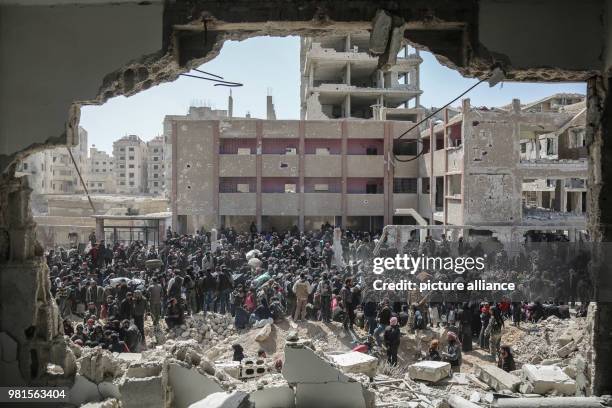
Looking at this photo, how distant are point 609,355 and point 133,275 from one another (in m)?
12.8

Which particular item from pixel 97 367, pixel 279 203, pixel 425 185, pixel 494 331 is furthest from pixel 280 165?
pixel 97 367

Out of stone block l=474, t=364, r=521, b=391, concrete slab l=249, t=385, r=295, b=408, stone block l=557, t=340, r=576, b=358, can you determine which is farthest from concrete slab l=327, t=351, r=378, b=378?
stone block l=557, t=340, r=576, b=358

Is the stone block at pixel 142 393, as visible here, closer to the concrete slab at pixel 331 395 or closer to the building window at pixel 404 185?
the concrete slab at pixel 331 395

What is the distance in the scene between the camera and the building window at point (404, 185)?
92.3 ft

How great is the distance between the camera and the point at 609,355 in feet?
15.1

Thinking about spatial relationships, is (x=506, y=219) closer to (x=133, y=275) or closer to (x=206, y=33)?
(x=133, y=275)

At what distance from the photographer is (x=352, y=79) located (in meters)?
41.5

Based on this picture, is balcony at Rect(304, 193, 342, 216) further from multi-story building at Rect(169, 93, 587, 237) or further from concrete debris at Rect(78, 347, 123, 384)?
concrete debris at Rect(78, 347, 123, 384)

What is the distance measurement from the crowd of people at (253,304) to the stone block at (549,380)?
9.73 ft

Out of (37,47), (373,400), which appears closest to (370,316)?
(373,400)

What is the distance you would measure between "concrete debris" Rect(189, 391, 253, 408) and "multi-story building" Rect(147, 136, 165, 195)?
6872cm

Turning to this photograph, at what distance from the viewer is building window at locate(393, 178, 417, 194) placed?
28141 mm

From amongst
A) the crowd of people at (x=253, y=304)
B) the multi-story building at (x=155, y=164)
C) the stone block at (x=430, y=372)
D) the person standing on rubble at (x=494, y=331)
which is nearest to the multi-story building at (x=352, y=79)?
the crowd of people at (x=253, y=304)

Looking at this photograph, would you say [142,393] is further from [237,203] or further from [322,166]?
[322,166]
